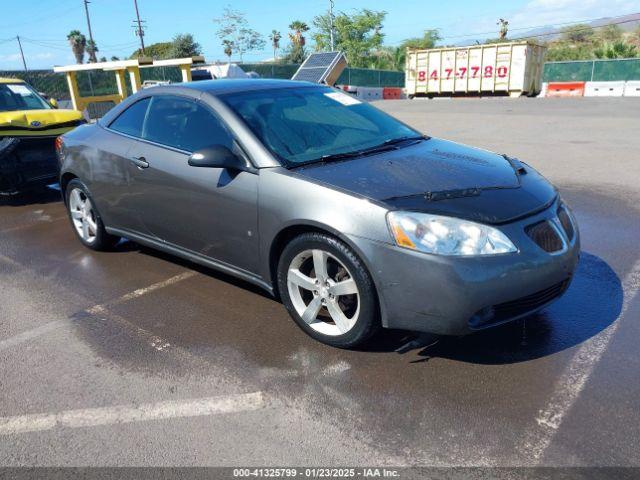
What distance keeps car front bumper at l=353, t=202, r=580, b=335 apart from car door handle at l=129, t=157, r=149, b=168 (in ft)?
6.74

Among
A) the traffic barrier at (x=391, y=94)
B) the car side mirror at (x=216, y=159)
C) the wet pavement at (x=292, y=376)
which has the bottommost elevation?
the traffic barrier at (x=391, y=94)

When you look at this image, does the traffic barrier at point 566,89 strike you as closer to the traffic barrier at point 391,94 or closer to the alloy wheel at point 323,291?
the traffic barrier at point 391,94

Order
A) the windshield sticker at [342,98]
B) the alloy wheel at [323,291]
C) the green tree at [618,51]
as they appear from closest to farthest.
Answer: the alloy wheel at [323,291] < the windshield sticker at [342,98] < the green tree at [618,51]

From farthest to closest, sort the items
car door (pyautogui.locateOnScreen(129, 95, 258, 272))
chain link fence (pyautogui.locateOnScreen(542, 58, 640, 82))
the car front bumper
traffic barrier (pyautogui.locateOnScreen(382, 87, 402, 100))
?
traffic barrier (pyautogui.locateOnScreen(382, 87, 402, 100)) → chain link fence (pyautogui.locateOnScreen(542, 58, 640, 82)) → car door (pyautogui.locateOnScreen(129, 95, 258, 272)) → the car front bumper

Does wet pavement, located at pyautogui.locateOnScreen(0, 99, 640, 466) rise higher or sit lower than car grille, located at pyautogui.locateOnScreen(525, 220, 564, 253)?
lower

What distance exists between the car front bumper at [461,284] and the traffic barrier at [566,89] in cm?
3017

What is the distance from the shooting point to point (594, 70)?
34219 mm

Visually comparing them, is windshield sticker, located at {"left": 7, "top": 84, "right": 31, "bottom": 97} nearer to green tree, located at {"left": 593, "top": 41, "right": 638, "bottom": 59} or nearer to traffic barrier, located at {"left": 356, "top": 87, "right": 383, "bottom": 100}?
traffic barrier, located at {"left": 356, "top": 87, "right": 383, "bottom": 100}

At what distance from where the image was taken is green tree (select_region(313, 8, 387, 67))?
64875 mm

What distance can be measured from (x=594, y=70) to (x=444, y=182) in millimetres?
36633

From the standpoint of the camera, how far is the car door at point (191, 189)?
3.54 meters

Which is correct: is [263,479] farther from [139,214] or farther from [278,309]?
[139,214]

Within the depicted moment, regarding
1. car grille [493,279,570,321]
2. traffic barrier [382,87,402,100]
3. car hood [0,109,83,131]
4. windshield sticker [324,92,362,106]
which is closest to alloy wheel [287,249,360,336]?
car grille [493,279,570,321]

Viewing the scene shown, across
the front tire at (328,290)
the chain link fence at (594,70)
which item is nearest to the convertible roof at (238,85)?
the front tire at (328,290)
